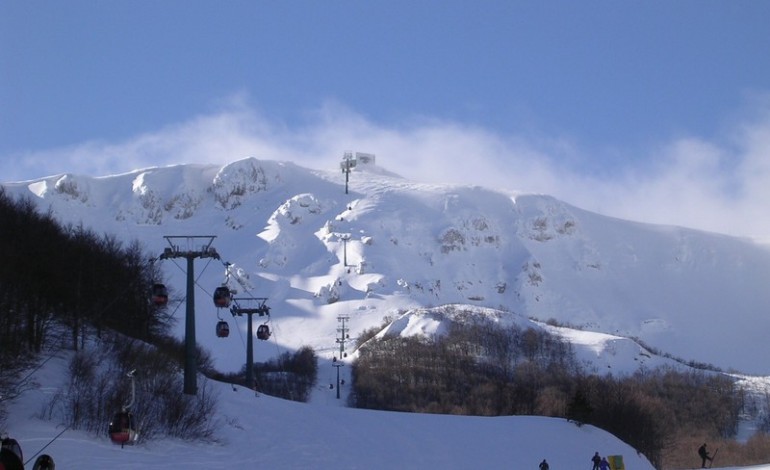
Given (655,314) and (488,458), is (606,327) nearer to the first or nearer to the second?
(655,314)

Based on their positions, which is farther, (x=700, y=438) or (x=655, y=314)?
(x=655, y=314)

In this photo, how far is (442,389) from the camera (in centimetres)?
9769

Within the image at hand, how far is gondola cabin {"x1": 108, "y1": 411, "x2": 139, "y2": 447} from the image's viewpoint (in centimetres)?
2180

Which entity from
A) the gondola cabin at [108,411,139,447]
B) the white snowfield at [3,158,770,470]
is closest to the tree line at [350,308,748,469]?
the white snowfield at [3,158,770,470]

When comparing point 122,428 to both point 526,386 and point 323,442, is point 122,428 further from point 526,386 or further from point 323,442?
point 526,386

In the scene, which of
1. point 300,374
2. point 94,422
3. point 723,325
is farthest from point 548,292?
point 94,422

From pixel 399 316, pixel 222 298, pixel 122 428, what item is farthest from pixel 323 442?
pixel 399 316

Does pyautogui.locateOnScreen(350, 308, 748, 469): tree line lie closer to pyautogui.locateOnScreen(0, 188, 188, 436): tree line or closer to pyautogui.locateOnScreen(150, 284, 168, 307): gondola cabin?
pyautogui.locateOnScreen(0, 188, 188, 436): tree line

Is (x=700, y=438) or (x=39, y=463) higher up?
(x=39, y=463)

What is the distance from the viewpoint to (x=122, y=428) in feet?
71.9

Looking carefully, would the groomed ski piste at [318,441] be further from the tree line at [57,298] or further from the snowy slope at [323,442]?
the tree line at [57,298]

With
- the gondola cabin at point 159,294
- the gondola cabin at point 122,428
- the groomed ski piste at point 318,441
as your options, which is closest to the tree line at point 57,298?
the groomed ski piste at point 318,441

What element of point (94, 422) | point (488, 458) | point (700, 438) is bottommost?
point (700, 438)

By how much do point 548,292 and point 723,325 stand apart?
111 feet
